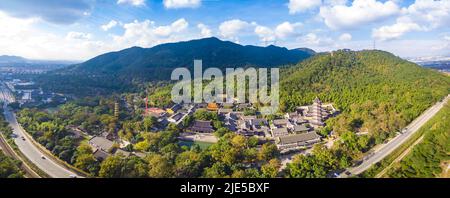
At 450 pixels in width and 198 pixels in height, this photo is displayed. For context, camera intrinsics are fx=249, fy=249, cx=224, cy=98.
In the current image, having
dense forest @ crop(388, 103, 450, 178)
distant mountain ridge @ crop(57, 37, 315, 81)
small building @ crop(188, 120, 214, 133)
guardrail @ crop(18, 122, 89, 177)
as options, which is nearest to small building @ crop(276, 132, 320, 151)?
small building @ crop(188, 120, 214, 133)

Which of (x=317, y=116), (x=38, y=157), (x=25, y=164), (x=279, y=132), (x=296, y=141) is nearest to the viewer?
(x=25, y=164)

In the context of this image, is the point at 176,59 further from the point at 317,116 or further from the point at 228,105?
the point at 317,116

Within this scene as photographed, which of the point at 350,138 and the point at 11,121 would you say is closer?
the point at 350,138

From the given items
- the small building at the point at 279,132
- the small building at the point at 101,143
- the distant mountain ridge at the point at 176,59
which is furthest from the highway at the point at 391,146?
the distant mountain ridge at the point at 176,59

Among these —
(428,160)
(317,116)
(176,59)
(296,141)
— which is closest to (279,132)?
(296,141)
